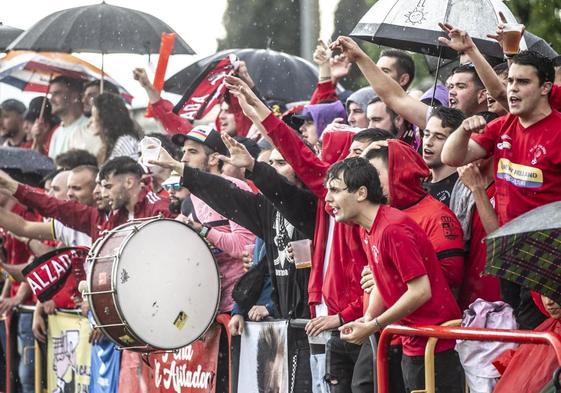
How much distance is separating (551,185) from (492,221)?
47cm

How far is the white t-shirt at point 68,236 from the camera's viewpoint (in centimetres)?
1155

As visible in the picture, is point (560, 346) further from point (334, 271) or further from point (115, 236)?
point (115, 236)

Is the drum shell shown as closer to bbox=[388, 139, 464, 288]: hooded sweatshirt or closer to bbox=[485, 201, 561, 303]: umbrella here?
bbox=[388, 139, 464, 288]: hooded sweatshirt

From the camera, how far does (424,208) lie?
7.31m

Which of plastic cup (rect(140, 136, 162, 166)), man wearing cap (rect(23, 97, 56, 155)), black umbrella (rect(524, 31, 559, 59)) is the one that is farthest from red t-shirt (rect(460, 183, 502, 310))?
man wearing cap (rect(23, 97, 56, 155))

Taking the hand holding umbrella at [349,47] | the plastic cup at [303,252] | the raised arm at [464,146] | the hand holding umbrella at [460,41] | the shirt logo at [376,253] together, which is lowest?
the plastic cup at [303,252]

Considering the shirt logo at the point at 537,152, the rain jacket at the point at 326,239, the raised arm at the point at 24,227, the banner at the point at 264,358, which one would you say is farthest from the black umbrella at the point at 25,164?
the shirt logo at the point at 537,152

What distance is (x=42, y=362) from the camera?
38.6 feet

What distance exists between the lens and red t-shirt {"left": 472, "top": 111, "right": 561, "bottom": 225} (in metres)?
6.71

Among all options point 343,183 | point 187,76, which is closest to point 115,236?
point 343,183

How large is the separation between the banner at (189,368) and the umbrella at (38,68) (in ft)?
15.3

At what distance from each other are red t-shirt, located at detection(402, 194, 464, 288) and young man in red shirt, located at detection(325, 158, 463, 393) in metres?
0.19

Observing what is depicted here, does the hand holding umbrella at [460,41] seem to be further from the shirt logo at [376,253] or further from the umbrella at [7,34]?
the umbrella at [7,34]

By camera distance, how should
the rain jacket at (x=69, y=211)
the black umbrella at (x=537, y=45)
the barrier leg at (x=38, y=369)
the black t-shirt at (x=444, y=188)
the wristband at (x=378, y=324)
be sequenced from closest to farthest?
1. the wristband at (x=378, y=324)
2. the black t-shirt at (x=444, y=188)
3. the black umbrella at (x=537, y=45)
4. the rain jacket at (x=69, y=211)
5. the barrier leg at (x=38, y=369)
